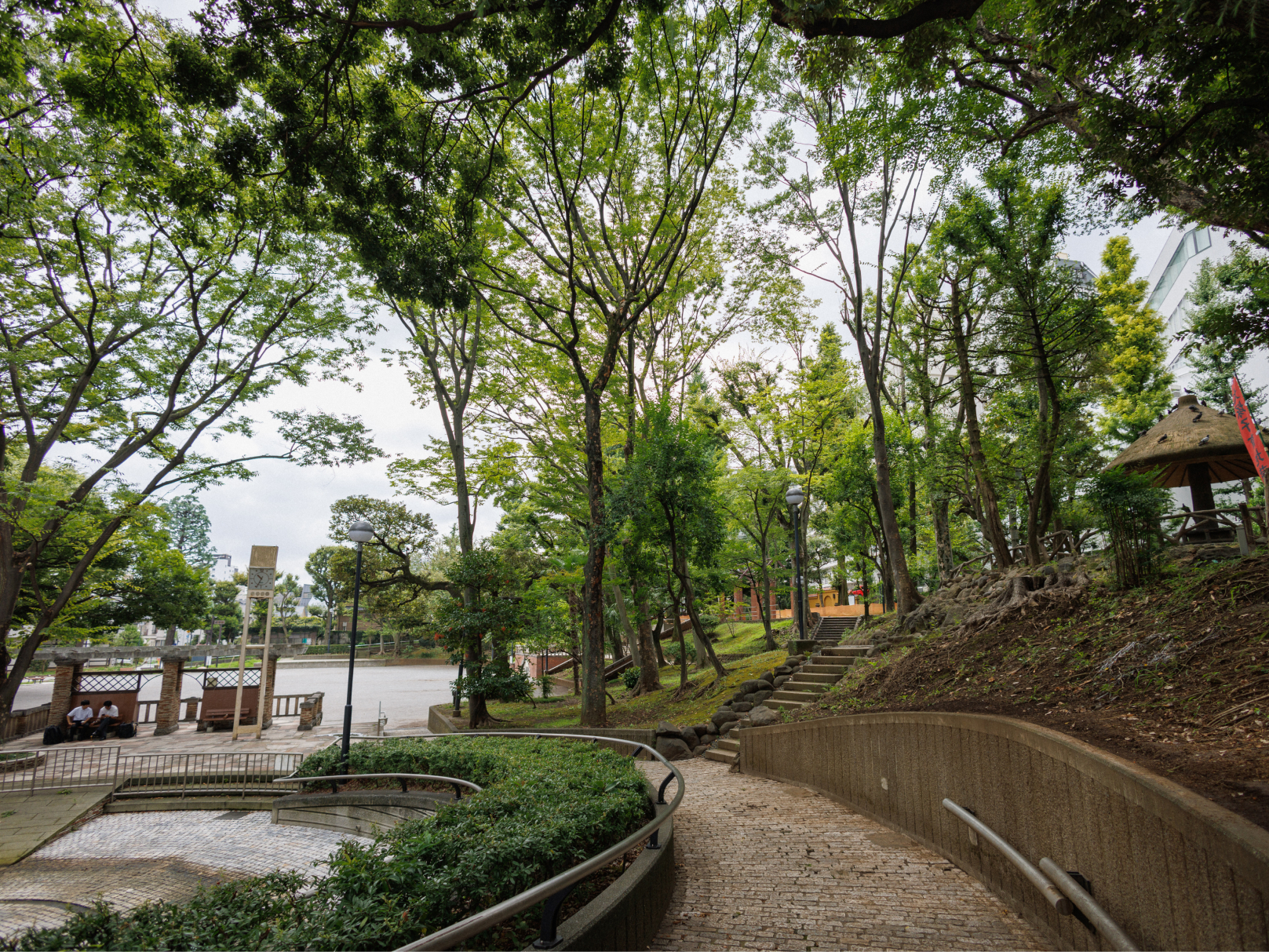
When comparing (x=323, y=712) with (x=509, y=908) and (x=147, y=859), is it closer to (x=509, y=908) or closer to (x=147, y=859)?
(x=147, y=859)

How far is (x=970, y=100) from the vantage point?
877cm

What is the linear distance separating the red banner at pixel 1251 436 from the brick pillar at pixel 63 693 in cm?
2579

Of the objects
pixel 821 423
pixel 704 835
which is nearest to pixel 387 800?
pixel 704 835

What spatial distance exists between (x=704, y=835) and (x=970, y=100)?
1021cm

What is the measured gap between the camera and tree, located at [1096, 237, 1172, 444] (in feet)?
67.3

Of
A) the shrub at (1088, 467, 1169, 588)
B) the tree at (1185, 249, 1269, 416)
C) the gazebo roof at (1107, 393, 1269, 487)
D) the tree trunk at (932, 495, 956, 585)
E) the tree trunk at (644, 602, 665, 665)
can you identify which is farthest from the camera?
the tree trunk at (644, 602, 665, 665)

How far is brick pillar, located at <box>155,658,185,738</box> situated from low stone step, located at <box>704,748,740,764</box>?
644 inches

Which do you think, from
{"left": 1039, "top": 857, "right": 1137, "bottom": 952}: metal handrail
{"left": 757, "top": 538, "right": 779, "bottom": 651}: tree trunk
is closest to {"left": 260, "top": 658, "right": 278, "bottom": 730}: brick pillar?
{"left": 757, "top": 538, "right": 779, "bottom": 651}: tree trunk

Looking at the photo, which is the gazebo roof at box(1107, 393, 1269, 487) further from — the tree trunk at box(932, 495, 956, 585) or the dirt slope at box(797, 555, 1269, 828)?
the tree trunk at box(932, 495, 956, 585)

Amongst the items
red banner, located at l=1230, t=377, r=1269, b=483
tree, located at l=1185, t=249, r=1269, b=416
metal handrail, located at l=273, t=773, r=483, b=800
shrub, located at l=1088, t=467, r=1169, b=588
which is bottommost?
metal handrail, located at l=273, t=773, r=483, b=800

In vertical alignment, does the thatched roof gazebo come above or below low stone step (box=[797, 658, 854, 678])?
above

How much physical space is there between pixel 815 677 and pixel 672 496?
4938mm

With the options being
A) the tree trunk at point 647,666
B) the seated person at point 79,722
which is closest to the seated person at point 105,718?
the seated person at point 79,722

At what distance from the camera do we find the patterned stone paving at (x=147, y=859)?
7.64 m
